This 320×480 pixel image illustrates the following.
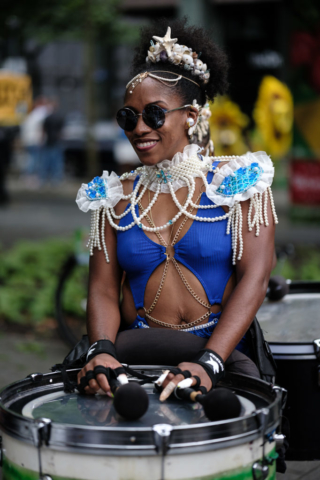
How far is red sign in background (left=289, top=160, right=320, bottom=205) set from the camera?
Result: 1018 cm

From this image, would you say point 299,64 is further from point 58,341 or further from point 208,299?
point 208,299

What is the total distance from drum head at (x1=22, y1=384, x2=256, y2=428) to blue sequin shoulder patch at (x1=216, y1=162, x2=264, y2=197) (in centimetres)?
78

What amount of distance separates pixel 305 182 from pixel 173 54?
7.98m

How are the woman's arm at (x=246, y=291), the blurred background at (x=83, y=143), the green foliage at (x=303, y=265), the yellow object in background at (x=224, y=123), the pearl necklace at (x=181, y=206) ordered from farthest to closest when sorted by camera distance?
the yellow object in background at (x=224, y=123) → the green foliage at (x=303, y=265) → the blurred background at (x=83, y=143) → the pearl necklace at (x=181, y=206) → the woman's arm at (x=246, y=291)

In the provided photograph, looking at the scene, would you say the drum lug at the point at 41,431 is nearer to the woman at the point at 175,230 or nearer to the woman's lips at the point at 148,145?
the woman at the point at 175,230

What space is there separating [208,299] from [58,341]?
3.56m

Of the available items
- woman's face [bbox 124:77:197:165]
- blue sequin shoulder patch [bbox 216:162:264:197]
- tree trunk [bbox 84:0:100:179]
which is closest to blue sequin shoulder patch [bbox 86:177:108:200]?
woman's face [bbox 124:77:197:165]

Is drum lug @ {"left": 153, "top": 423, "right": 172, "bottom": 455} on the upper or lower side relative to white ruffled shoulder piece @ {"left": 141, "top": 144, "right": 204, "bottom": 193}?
lower

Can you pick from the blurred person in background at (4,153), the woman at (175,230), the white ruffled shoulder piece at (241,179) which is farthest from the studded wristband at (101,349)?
the blurred person in background at (4,153)

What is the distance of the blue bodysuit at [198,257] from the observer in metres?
2.55

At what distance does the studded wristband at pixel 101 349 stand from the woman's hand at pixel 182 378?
1.02 ft

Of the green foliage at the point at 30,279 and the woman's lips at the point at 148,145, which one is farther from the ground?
the woman's lips at the point at 148,145

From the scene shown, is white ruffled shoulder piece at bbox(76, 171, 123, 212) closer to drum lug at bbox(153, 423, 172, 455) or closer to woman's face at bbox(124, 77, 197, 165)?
woman's face at bbox(124, 77, 197, 165)

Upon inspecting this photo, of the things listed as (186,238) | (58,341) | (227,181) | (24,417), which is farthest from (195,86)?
(58,341)
